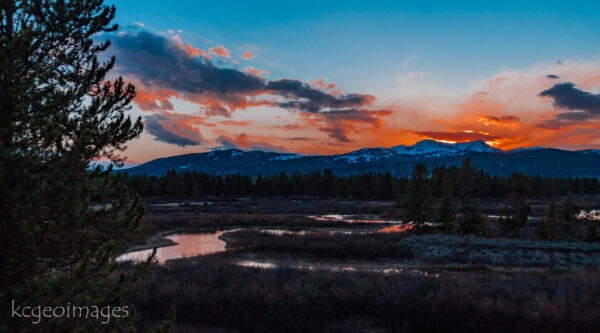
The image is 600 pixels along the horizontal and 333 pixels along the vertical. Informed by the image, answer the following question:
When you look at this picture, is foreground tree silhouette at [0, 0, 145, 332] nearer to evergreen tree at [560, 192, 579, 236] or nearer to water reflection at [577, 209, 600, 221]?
evergreen tree at [560, 192, 579, 236]

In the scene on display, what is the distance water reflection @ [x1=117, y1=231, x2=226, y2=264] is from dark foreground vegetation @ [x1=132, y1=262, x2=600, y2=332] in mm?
13494

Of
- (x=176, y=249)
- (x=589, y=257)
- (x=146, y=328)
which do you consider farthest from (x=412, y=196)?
(x=146, y=328)

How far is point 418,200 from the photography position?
1631 inches

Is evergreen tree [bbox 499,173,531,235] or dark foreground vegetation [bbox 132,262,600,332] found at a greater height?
evergreen tree [bbox 499,173,531,235]

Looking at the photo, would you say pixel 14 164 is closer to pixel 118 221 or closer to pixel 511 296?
pixel 118 221

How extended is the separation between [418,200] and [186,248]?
2734cm

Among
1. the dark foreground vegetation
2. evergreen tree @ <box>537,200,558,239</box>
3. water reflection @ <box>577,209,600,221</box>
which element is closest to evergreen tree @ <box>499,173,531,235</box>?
evergreen tree @ <box>537,200,558,239</box>

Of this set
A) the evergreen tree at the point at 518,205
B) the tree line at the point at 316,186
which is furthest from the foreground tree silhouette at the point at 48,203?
the tree line at the point at 316,186

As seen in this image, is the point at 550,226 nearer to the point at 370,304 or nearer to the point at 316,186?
the point at 370,304

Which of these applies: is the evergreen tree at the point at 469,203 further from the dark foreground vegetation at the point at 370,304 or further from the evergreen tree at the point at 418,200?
the dark foreground vegetation at the point at 370,304

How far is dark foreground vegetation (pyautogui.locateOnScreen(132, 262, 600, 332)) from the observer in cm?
1138

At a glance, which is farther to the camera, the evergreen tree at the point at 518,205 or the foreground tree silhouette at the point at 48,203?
the evergreen tree at the point at 518,205

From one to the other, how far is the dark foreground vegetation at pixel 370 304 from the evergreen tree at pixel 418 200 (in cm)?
2444

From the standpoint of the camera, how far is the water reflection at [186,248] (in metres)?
29.2
